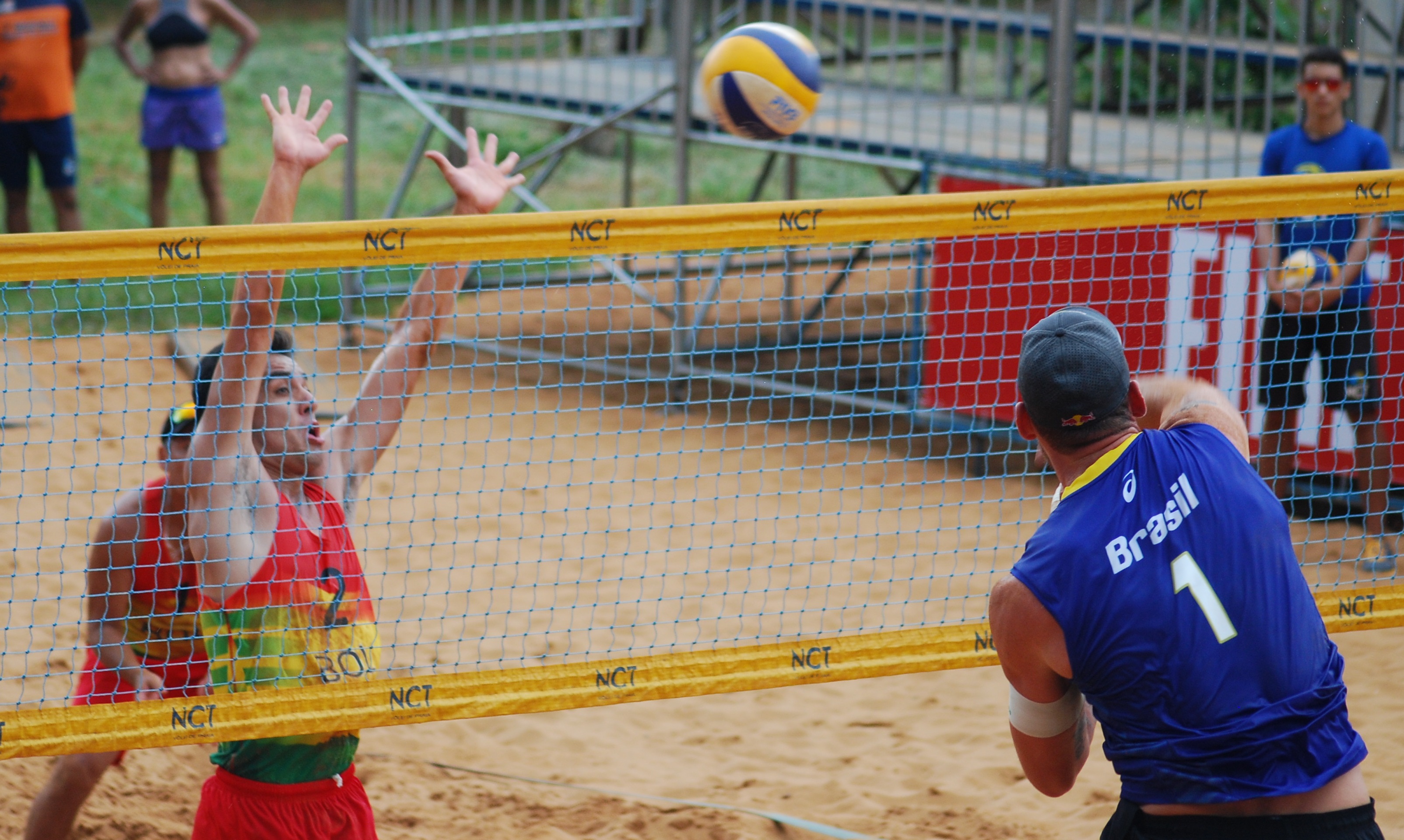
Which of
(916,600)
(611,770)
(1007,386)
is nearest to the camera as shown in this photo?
(611,770)

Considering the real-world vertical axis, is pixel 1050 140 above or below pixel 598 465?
above

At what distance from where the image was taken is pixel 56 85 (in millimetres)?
9773

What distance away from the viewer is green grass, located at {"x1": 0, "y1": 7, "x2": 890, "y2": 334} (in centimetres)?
1068

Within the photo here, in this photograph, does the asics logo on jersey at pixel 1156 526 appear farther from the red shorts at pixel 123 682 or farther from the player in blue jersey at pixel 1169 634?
the red shorts at pixel 123 682

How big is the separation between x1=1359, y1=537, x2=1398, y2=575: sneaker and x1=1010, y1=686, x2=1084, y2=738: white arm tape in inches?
148

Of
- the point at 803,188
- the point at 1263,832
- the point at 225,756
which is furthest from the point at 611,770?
the point at 803,188

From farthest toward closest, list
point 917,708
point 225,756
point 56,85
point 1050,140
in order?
point 56,85
point 1050,140
point 917,708
point 225,756

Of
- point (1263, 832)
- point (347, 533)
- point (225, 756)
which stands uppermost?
point (347, 533)

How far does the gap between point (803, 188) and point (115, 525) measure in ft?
43.5

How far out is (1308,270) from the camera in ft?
19.5

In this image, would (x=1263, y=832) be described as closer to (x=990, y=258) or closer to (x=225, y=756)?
(x=225, y=756)

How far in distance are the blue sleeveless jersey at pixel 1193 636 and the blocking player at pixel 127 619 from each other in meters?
2.18

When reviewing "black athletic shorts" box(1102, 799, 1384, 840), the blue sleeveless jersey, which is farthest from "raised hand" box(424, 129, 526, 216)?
"black athletic shorts" box(1102, 799, 1384, 840)

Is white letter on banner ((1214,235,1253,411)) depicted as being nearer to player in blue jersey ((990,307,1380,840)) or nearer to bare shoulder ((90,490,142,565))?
player in blue jersey ((990,307,1380,840))
